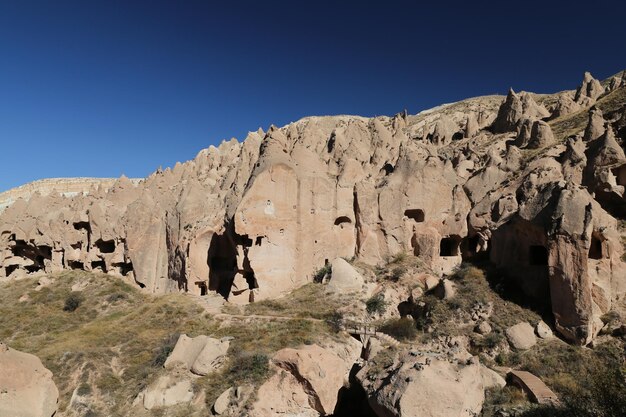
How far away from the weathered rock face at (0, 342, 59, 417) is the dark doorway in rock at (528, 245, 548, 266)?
2347 centimetres

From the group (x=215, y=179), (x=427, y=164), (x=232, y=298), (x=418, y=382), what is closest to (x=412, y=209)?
(x=427, y=164)

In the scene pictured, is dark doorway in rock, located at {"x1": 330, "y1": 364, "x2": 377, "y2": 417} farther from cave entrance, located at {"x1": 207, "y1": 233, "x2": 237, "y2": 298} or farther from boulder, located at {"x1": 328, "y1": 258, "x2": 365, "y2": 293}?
cave entrance, located at {"x1": 207, "y1": 233, "x2": 237, "y2": 298}

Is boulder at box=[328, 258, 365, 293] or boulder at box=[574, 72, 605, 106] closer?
boulder at box=[328, 258, 365, 293]

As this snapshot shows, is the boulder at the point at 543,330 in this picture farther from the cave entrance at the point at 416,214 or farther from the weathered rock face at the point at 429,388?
the cave entrance at the point at 416,214

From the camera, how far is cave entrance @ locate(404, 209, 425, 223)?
28.4 m

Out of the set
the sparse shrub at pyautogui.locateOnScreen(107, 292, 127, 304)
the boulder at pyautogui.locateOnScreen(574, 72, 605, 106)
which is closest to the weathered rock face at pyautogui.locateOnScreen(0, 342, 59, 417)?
the sparse shrub at pyautogui.locateOnScreen(107, 292, 127, 304)

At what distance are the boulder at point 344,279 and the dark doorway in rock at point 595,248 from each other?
12298 mm

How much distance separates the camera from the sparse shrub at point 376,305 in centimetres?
2327

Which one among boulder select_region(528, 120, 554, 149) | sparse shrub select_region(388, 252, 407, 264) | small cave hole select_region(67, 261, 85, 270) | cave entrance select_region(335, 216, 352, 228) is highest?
boulder select_region(528, 120, 554, 149)

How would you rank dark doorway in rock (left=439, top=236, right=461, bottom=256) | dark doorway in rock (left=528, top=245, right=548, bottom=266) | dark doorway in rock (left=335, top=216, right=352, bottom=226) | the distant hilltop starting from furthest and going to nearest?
the distant hilltop, dark doorway in rock (left=335, top=216, right=352, bottom=226), dark doorway in rock (left=439, top=236, right=461, bottom=256), dark doorway in rock (left=528, top=245, right=548, bottom=266)

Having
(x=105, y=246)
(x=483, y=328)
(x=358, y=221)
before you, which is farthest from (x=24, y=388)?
(x=105, y=246)

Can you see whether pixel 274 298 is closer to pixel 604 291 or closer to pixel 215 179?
pixel 604 291

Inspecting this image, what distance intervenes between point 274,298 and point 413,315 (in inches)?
345

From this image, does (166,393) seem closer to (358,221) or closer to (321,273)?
(321,273)
